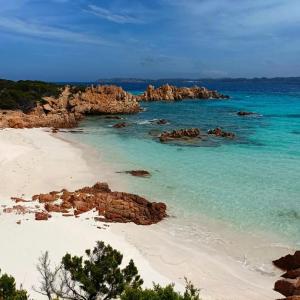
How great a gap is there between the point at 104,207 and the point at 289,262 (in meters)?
8.55

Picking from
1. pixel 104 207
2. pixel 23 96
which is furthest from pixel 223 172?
pixel 23 96

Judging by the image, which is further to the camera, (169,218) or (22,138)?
(22,138)

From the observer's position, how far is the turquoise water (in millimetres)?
20344

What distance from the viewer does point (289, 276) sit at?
14320 millimetres

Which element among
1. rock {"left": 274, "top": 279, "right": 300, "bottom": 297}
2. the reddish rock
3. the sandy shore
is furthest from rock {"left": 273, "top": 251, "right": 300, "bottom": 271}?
the reddish rock

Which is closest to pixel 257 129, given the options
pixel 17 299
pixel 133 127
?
pixel 133 127

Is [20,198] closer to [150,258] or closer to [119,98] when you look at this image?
[150,258]

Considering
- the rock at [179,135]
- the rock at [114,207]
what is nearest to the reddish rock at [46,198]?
the rock at [114,207]

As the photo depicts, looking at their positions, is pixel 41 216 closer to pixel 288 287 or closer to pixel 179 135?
pixel 288 287

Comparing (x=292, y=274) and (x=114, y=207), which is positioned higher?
(x=114, y=207)

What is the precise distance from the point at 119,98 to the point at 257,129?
116 feet

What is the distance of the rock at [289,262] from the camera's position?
14.9 metres

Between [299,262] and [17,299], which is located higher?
[17,299]

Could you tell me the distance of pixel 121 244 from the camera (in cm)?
1634
